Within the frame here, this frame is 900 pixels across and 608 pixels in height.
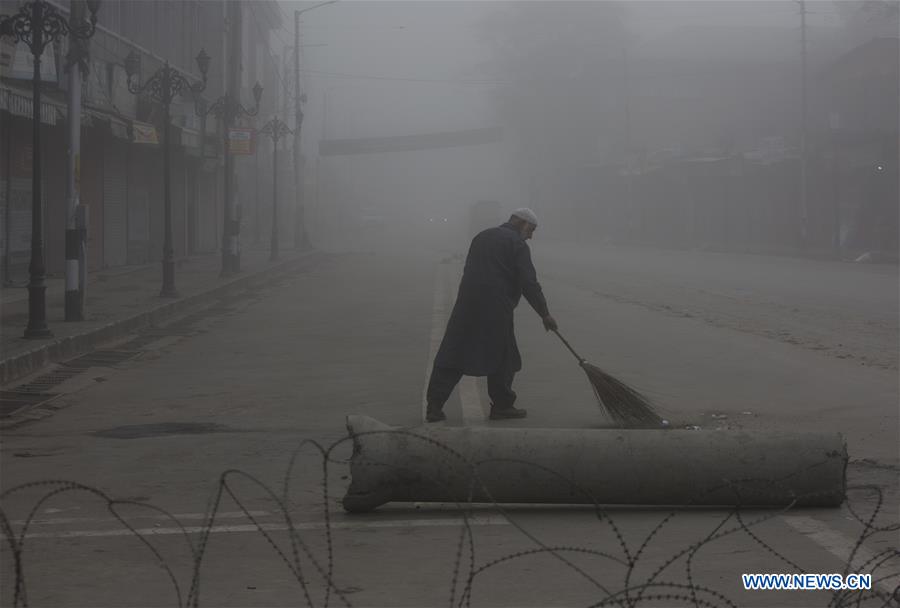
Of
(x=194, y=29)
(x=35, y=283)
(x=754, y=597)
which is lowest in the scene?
(x=754, y=597)

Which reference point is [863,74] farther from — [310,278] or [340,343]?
[340,343]

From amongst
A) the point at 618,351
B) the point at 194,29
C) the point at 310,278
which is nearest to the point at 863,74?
the point at 194,29

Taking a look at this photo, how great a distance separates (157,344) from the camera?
16188 mm

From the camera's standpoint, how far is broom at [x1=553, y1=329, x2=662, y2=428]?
8.61 metres

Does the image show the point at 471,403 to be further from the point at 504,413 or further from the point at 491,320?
the point at 491,320

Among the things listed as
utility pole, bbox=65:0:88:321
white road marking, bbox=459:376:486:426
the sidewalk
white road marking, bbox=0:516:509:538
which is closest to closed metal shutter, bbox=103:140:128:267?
the sidewalk

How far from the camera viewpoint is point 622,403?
344 inches

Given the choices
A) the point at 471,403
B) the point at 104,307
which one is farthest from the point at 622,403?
the point at 104,307

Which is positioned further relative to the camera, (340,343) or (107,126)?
(107,126)

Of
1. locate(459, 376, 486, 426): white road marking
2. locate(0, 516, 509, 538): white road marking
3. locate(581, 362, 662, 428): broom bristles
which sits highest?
locate(581, 362, 662, 428): broom bristles

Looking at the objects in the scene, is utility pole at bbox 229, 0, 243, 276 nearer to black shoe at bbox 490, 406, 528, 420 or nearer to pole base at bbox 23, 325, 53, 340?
pole base at bbox 23, 325, 53, 340

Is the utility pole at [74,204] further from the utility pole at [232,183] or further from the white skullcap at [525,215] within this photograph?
the utility pole at [232,183]

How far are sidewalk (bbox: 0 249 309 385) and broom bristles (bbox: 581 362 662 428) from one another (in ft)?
20.8

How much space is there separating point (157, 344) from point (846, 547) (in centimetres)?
1202
